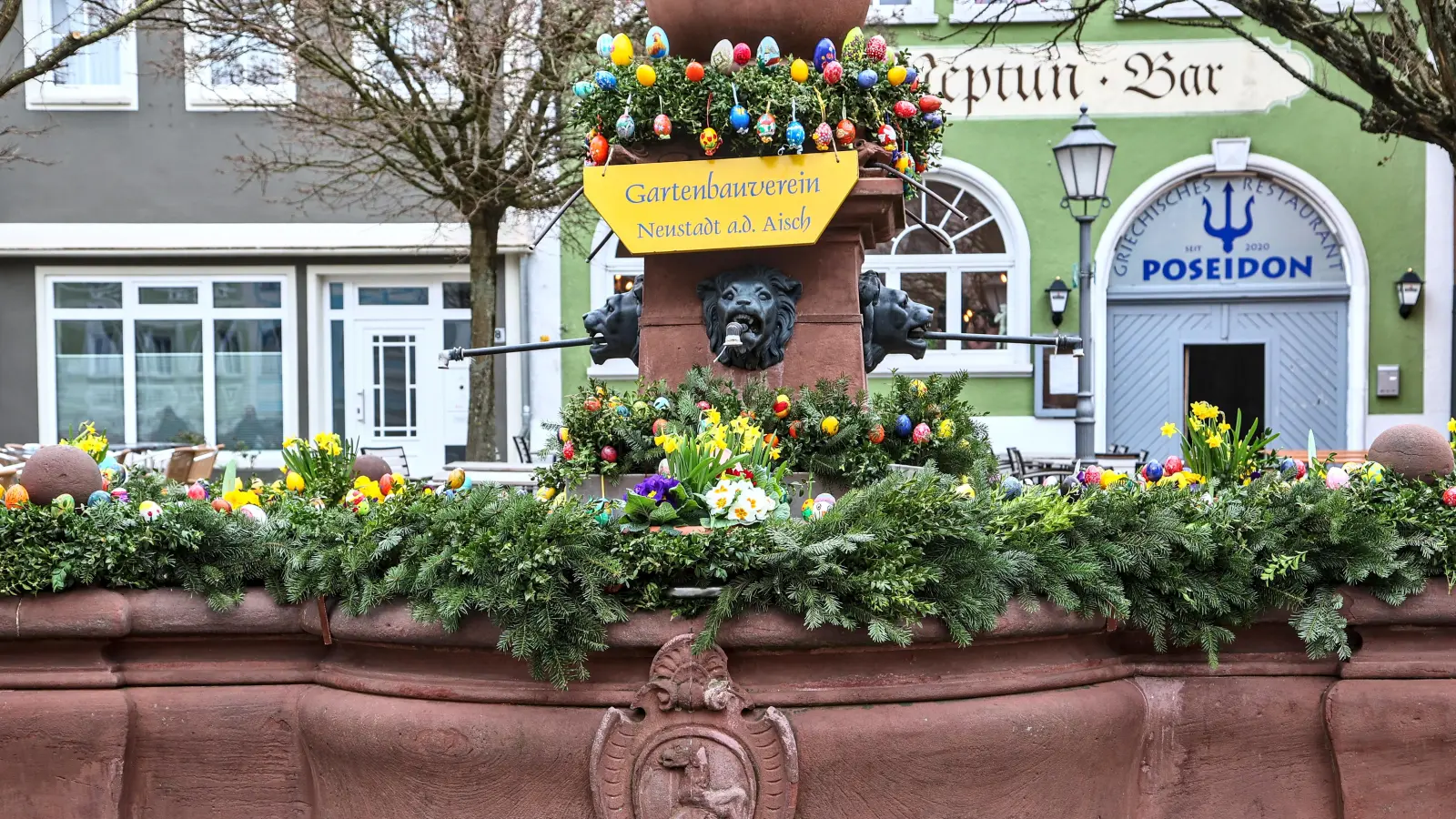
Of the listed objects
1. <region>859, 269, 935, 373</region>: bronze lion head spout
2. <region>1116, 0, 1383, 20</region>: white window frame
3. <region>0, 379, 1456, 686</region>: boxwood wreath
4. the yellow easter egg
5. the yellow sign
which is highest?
<region>1116, 0, 1383, 20</region>: white window frame

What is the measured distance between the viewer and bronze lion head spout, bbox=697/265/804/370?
14.1 feet

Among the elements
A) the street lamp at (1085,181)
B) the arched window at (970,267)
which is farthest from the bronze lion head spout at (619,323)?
the arched window at (970,267)

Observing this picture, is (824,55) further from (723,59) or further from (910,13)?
(910,13)

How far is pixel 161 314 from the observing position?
54.3 ft

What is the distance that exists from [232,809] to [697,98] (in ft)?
7.69

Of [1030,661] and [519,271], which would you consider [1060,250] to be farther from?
[1030,661]

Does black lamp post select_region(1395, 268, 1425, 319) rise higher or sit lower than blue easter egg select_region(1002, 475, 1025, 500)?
higher

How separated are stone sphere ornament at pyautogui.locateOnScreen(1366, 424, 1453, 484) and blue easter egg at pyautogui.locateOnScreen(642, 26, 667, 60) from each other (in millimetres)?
2302

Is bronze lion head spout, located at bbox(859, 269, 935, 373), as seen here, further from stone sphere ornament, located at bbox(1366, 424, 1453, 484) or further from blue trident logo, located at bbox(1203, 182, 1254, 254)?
blue trident logo, located at bbox(1203, 182, 1254, 254)

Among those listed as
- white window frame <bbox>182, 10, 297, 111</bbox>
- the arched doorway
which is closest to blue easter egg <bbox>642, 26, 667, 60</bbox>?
white window frame <bbox>182, 10, 297, 111</bbox>

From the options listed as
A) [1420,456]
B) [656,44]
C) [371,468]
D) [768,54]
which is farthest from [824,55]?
[1420,456]

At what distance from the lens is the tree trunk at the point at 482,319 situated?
40.7 ft

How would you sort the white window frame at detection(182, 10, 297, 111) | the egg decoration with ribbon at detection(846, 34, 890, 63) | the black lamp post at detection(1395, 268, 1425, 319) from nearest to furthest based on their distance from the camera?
the egg decoration with ribbon at detection(846, 34, 890, 63) → the black lamp post at detection(1395, 268, 1425, 319) → the white window frame at detection(182, 10, 297, 111)

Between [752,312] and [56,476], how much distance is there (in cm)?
196
